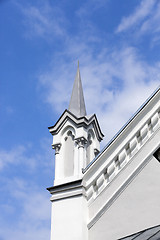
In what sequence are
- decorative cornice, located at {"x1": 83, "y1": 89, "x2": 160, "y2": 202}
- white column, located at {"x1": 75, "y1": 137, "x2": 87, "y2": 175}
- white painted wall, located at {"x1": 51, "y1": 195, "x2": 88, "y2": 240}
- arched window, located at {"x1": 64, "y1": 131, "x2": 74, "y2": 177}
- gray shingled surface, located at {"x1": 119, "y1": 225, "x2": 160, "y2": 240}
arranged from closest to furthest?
1. gray shingled surface, located at {"x1": 119, "y1": 225, "x2": 160, "y2": 240}
2. white painted wall, located at {"x1": 51, "y1": 195, "x2": 88, "y2": 240}
3. decorative cornice, located at {"x1": 83, "y1": 89, "x2": 160, "y2": 202}
4. white column, located at {"x1": 75, "y1": 137, "x2": 87, "y2": 175}
5. arched window, located at {"x1": 64, "y1": 131, "x2": 74, "y2": 177}

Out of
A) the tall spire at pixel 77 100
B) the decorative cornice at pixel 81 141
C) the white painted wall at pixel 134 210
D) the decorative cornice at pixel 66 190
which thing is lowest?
the white painted wall at pixel 134 210

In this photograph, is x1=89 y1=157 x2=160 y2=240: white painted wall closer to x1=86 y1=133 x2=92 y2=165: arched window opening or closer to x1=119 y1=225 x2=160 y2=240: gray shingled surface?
x1=119 y1=225 x2=160 y2=240: gray shingled surface

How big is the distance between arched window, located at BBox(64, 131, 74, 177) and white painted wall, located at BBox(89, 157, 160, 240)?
131 cm

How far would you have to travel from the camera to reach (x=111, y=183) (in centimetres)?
738

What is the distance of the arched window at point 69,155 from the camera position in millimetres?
8032

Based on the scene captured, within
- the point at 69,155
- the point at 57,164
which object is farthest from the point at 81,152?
the point at 57,164

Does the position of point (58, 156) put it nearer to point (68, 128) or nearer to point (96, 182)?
point (68, 128)

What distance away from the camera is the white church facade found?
6855 millimetres

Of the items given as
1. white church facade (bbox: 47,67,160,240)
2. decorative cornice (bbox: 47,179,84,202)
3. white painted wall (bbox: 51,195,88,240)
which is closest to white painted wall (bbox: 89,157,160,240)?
white church facade (bbox: 47,67,160,240)

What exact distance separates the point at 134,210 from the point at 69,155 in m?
2.04

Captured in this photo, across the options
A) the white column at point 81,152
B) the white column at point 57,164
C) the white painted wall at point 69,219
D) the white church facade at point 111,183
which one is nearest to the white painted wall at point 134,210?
the white church facade at point 111,183

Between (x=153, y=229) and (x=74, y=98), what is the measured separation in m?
4.00

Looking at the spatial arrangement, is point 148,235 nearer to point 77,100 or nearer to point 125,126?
point 125,126

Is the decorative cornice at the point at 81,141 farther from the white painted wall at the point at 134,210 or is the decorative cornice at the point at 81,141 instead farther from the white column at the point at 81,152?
the white painted wall at the point at 134,210
